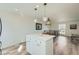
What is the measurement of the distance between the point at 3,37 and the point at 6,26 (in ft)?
0.62

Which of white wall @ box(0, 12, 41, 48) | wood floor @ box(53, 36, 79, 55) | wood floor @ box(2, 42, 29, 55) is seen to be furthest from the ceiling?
wood floor @ box(2, 42, 29, 55)

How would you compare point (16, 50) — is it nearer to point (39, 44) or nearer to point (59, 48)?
point (39, 44)

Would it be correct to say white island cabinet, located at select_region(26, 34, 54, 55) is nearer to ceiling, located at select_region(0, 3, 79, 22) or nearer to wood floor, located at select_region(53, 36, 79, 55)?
wood floor, located at select_region(53, 36, 79, 55)

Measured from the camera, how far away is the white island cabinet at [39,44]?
5.52 ft

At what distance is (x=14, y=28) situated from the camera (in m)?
1.68

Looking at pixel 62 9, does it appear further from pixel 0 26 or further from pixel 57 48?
pixel 0 26

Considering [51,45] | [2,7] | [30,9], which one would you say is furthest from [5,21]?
[51,45]

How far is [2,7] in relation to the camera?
5.38 ft

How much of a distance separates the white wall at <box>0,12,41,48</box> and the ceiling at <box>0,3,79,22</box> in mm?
93

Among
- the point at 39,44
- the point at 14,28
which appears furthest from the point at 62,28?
the point at 14,28

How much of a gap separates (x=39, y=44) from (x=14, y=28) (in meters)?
0.50

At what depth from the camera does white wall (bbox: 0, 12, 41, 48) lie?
5.34 feet

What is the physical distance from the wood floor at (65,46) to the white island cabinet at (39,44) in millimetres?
99

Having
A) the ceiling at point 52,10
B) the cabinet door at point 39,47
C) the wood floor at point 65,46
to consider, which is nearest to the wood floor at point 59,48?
the wood floor at point 65,46
